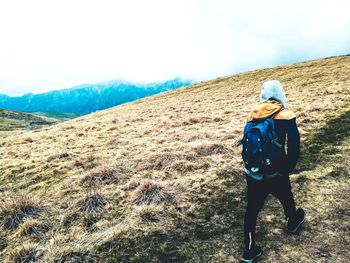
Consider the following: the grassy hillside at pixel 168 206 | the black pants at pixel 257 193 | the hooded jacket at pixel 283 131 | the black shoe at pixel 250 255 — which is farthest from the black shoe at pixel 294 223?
the hooded jacket at pixel 283 131

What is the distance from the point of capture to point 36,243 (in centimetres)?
713

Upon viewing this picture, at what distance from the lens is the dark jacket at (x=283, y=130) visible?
5.20 m

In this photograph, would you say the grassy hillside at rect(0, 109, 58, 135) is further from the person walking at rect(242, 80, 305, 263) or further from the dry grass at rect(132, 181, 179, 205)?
the person walking at rect(242, 80, 305, 263)

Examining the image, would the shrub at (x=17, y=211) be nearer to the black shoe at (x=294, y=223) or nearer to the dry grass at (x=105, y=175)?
the dry grass at (x=105, y=175)

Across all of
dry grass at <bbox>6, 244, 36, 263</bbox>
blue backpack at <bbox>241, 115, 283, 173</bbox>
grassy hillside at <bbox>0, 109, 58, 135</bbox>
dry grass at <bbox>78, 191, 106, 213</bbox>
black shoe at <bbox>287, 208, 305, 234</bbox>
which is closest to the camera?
blue backpack at <bbox>241, 115, 283, 173</bbox>

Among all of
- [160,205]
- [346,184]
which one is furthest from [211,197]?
[346,184]

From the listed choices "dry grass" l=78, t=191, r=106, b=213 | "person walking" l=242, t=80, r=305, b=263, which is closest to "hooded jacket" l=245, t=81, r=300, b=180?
"person walking" l=242, t=80, r=305, b=263

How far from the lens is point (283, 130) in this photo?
5262 millimetres

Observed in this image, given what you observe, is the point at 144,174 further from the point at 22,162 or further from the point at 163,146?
the point at 22,162

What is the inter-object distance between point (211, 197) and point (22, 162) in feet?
36.4

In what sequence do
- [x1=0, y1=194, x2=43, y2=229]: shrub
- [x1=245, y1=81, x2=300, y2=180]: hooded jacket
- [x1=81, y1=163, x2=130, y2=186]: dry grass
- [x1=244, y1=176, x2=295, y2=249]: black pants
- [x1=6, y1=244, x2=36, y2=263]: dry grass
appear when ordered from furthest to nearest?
1. [x1=81, y1=163, x2=130, y2=186]: dry grass
2. [x1=0, y1=194, x2=43, y2=229]: shrub
3. [x1=6, y1=244, x2=36, y2=263]: dry grass
4. [x1=244, y1=176, x2=295, y2=249]: black pants
5. [x1=245, y1=81, x2=300, y2=180]: hooded jacket

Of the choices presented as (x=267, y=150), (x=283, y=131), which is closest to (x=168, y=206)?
(x=267, y=150)

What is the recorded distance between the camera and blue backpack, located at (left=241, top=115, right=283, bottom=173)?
16.7ft

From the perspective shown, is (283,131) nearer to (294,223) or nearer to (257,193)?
(257,193)
